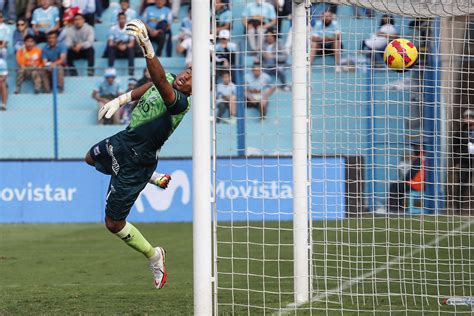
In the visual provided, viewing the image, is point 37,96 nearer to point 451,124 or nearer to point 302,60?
point 451,124

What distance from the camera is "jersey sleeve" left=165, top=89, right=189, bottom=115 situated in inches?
332

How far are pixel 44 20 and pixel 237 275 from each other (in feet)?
46.4

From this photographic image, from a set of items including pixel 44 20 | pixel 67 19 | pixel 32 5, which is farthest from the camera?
pixel 32 5

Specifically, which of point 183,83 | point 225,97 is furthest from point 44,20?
point 183,83

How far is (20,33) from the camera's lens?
77.6 ft

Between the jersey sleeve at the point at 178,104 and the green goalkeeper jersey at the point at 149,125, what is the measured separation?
28 centimetres

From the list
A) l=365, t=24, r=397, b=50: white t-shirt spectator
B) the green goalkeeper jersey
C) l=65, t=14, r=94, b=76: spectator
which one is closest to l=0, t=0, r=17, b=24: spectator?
l=65, t=14, r=94, b=76: spectator

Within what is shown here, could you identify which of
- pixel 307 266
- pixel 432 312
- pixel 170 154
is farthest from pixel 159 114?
pixel 170 154

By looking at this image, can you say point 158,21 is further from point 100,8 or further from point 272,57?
point 272,57

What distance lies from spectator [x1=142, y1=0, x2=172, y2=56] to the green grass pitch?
6841mm

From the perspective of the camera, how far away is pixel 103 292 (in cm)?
1047

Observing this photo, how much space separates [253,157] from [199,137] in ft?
38.8

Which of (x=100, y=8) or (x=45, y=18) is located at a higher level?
(x=100, y=8)

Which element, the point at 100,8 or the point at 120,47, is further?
the point at 100,8
